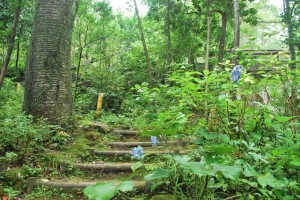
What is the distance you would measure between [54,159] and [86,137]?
4.24ft

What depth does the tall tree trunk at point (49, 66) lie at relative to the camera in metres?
4.35

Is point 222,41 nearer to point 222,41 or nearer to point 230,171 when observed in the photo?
point 222,41

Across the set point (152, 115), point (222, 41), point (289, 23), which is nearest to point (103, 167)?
point (152, 115)

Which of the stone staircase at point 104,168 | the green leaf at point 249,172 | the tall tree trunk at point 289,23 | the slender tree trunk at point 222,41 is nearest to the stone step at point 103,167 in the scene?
the stone staircase at point 104,168

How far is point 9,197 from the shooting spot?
103 inches

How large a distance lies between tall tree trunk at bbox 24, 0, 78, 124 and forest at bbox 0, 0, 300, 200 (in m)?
0.02

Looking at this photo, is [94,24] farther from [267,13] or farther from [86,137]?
[267,13]

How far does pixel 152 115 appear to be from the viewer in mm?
5594

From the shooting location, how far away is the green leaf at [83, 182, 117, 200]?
3.31 feet

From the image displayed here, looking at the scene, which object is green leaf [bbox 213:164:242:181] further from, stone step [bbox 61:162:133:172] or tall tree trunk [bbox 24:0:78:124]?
tall tree trunk [bbox 24:0:78:124]

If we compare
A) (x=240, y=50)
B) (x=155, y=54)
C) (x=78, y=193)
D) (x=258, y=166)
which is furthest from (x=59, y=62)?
(x=155, y=54)

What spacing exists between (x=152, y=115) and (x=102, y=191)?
4547 millimetres

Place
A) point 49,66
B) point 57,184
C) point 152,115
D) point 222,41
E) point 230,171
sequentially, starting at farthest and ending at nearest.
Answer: point 222,41 < point 152,115 < point 49,66 < point 57,184 < point 230,171

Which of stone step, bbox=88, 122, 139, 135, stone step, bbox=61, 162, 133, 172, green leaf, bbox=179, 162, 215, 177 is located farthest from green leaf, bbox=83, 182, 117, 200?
stone step, bbox=88, 122, 139, 135
